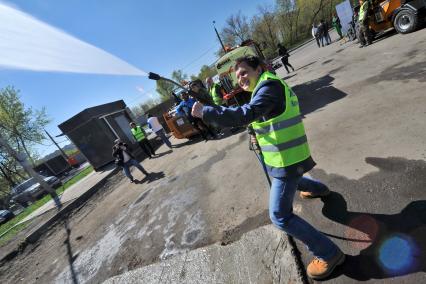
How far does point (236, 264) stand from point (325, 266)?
41.2 inches

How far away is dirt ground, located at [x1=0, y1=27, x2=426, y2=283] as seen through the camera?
296 centimetres

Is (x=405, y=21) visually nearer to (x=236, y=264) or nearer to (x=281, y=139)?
(x=281, y=139)

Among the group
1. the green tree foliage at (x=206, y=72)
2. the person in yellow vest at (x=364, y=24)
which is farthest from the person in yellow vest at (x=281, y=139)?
the green tree foliage at (x=206, y=72)

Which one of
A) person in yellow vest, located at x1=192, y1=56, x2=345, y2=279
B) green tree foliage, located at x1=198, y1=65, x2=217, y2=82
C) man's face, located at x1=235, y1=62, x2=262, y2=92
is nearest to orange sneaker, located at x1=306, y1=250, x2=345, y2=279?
person in yellow vest, located at x1=192, y1=56, x2=345, y2=279

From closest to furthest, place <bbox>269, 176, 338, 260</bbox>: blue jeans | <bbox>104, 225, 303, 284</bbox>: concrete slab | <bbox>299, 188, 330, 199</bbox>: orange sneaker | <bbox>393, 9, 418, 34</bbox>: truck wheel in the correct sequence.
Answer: <bbox>269, 176, 338, 260</bbox>: blue jeans
<bbox>104, 225, 303, 284</bbox>: concrete slab
<bbox>299, 188, 330, 199</bbox>: orange sneaker
<bbox>393, 9, 418, 34</bbox>: truck wheel

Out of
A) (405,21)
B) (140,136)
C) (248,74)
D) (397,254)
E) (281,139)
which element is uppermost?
(248,74)

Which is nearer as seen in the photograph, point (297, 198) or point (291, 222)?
point (291, 222)

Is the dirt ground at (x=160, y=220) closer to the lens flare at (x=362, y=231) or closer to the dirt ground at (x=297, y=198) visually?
the dirt ground at (x=297, y=198)

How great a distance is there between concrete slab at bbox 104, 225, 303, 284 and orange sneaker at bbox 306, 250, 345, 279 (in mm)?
179

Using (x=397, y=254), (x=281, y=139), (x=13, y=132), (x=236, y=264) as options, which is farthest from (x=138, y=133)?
(x=13, y=132)

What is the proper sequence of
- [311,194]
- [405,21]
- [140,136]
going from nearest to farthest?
[311,194] → [405,21] → [140,136]

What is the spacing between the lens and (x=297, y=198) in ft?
11.6

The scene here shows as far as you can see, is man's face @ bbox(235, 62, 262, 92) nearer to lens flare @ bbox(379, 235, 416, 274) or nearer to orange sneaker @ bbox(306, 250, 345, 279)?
orange sneaker @ bbox(306, 250, 345, 279)

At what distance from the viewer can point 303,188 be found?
10.4ft
